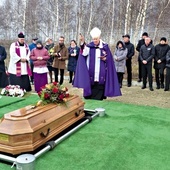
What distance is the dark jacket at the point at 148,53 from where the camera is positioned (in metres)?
8.17

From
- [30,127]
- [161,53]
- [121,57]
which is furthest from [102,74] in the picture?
[161,53]

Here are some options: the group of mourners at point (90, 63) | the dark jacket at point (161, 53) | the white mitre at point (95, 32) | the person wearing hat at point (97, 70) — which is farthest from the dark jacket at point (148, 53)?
the white mitre at point (95, 32)

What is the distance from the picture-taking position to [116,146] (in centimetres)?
313

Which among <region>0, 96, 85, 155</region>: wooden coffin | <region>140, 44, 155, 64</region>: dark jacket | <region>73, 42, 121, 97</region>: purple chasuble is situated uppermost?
<region>140, 44, 155, 64</region>: dark jacket

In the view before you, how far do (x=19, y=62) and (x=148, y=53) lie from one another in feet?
12.9

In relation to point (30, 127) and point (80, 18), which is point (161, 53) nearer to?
point (30, 127)

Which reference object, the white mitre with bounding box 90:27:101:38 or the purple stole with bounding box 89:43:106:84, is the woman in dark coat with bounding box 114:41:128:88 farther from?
the white mitre with bounding box 90:27:101:38

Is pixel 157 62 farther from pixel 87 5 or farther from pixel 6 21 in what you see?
pixel 6 21

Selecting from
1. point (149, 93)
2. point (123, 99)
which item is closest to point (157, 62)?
point (149, 93)

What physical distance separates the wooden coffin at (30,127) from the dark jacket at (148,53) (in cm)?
533

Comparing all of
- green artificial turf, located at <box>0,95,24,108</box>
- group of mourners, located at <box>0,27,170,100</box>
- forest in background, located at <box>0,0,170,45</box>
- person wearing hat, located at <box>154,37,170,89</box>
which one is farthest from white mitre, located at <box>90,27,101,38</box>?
forest in background, located at <box>0,0,170,45</box>

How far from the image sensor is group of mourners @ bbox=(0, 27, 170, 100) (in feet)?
17.0

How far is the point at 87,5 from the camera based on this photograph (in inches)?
1003

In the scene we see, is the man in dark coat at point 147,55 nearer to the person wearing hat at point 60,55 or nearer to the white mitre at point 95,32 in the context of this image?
the person wearing hat at point 60,55
